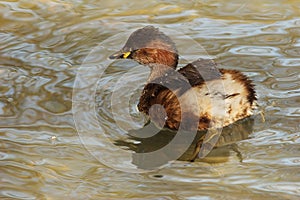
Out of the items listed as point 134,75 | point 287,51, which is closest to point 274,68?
point 287,51

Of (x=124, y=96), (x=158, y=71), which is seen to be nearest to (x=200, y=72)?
(x=158, y=71)

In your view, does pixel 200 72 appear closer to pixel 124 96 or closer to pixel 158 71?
pixel 158 71

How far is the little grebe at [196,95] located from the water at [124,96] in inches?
7.9

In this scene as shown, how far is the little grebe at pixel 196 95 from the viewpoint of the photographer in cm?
543

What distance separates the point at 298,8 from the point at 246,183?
4.05m

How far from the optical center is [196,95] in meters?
5.43

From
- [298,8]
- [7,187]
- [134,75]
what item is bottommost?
[7,187]

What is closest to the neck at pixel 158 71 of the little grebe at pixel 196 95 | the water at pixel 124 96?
the little grebe at pixel 196 95

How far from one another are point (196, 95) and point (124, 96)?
113 cm

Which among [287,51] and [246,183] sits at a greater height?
[287,51]

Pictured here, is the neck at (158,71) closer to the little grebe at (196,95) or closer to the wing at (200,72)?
the little grebe at (196,95)

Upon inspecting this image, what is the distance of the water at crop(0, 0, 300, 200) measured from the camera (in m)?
4.68

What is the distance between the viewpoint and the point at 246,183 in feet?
15.1

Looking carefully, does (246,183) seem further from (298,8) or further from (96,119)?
(298,8)
